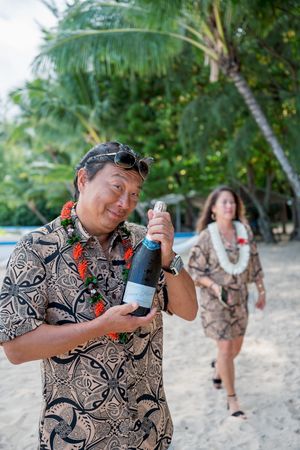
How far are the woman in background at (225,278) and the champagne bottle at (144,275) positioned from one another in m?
2.47

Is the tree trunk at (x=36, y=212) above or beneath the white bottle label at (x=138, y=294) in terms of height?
beneath

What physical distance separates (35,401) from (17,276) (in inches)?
144

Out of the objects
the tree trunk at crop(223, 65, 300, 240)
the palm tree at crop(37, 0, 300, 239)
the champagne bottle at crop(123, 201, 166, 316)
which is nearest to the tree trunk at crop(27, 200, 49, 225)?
the palm tree at crop(37, 0, 300, 239)

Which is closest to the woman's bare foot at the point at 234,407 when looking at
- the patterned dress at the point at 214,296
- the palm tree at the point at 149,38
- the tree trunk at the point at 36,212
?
the patterned dress at the point at 214,296

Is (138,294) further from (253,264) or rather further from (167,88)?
(167,88)

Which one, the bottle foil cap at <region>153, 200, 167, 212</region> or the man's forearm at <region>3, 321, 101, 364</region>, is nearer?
the man's forearm at <region>3, 321, 101, 364</region>

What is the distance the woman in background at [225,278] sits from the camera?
4.16m

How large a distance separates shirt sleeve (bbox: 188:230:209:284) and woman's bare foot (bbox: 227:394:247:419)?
3.61 feet

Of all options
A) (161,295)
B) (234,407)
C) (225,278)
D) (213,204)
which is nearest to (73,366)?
(161,295)

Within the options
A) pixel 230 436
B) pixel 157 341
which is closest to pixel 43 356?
pixel 157 341

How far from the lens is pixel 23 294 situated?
1.50 m

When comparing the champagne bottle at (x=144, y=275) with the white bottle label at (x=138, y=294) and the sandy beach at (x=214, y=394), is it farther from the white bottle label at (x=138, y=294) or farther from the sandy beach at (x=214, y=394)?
the sandy beach at (x=214, y=394)

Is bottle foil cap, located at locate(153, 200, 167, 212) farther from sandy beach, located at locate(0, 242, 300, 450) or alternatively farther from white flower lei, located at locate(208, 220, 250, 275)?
white flower lei, located at locate(208, 220, 250, 275)

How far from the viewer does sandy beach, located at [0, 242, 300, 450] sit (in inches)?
152
